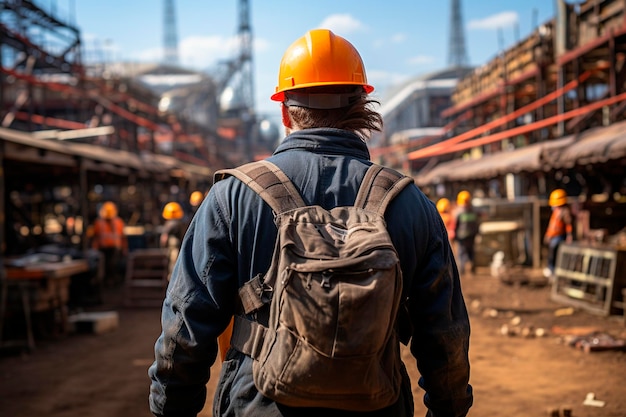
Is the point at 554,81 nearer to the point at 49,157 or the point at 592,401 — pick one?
the point at 49,157

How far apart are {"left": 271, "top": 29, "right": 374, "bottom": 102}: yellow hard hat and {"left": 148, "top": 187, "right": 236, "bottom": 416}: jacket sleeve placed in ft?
Result: 1.75

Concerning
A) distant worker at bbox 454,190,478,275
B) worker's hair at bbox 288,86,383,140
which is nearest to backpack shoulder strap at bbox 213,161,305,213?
worker's hair at bbox 288,86,383,140

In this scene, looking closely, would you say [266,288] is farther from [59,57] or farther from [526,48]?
[59,57]

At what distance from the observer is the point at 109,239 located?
14664 millimetres

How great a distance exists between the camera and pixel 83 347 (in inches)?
348

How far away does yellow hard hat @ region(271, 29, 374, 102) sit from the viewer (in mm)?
2273

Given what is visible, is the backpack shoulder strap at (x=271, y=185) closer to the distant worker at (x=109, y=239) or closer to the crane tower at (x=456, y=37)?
the distant worker at (x=109, y=239)

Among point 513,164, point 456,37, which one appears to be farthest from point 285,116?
point 456,37

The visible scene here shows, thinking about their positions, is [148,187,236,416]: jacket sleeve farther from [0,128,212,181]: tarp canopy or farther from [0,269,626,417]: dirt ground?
[0,128,212,181]: tarp canopy

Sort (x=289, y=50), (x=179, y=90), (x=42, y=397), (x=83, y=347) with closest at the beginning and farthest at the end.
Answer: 1. (x=289, y=50)
2. (x=42, y=397)
3. (x=83, y=347)
4. (x=179, y=90)

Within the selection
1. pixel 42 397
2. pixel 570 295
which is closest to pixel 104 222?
pixel 42 397

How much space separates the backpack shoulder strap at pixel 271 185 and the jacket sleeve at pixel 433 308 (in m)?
0.32

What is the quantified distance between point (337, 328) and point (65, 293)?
8.90m

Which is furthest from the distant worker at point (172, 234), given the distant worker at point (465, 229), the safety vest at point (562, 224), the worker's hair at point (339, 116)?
the worker's hair at point (339, 116)
